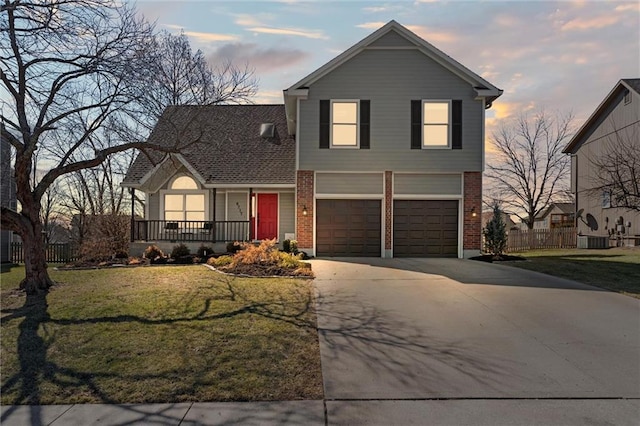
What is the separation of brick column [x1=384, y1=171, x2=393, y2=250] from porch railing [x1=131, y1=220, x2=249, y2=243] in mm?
5751

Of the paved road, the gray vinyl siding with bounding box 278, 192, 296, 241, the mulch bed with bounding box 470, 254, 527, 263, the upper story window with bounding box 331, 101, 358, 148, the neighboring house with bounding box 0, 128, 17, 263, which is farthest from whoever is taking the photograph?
the gray vinyl siding with bounding box 278, 192, 296, 241

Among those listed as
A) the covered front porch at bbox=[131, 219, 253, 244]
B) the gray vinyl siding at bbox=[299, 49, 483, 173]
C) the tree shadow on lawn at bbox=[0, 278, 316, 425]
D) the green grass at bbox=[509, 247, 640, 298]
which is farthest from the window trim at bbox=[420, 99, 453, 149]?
the tree shadow on lawn at bbox=[0, 278, 316, 425]

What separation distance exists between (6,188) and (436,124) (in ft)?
55.2

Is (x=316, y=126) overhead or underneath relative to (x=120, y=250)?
overhead

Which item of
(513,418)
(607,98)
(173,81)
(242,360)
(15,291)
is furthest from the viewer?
(607,98)

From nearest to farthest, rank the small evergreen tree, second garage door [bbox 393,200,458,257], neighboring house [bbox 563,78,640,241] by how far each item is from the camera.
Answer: the small evergreen tree → second garage door [bbox 393,200,458,257] → neighboring house [bbox 563,78,640,241]

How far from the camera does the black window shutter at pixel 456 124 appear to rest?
647 inches

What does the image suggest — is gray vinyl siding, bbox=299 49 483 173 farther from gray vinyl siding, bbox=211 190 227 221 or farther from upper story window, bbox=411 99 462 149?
gray vinyl siding, bbox=211 190 227 221

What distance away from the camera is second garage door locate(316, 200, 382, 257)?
1658 cm

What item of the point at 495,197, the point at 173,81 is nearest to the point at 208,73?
the point at 173,81

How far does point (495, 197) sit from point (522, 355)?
1420 inches

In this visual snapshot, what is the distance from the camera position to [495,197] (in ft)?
130

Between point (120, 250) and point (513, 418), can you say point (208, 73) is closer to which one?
point (120, 250)

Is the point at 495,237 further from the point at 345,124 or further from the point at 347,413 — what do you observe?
the point at 347,413
